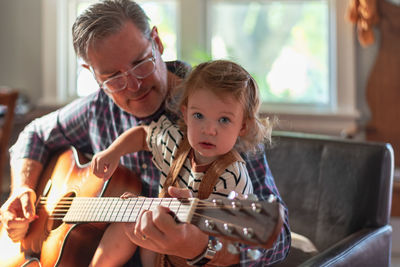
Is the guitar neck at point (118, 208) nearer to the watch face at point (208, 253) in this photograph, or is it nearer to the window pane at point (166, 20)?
the watch face at point (208, 253)

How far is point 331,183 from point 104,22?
83 centimetres

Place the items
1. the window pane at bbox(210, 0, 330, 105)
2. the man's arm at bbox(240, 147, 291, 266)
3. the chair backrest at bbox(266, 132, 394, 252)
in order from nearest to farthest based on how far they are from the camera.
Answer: the man's arm at bbox(240, 147, 291, 266)
the chair backrest at bbox(266, 132, 394, 252)
the window pane at bbox(210, 0, 330, 105)

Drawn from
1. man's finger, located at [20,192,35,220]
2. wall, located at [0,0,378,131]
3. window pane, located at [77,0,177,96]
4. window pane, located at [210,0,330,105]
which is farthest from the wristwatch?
wall, located at [0,0,378,131]

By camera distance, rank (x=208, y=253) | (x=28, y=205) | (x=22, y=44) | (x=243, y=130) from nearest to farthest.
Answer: (x=208, y=253) → (x=243, y=130) → (x=28, y=205) → (x=22, y=44)

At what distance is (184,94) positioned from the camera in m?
1.31

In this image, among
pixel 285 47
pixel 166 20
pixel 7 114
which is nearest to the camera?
pixel 7 114

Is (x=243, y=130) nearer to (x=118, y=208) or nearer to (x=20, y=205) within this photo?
(x=118, y=208)

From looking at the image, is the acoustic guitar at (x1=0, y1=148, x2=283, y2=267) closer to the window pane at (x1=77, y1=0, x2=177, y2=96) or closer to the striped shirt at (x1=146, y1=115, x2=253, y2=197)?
the striped shirt at (x1=146, y1=115, x2=253, y2=197)

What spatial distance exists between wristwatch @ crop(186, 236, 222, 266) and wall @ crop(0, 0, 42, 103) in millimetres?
3331

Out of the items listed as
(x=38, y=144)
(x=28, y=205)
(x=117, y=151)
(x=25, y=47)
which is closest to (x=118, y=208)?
(x=117, y=151)

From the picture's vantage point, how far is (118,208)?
123cm

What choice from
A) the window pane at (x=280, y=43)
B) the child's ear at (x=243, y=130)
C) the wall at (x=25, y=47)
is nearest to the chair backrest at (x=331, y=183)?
the child's ear at (x=243, y=130)

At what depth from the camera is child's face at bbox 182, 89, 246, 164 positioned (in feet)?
3.96

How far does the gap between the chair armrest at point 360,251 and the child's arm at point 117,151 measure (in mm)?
515
